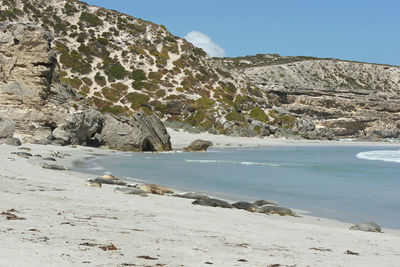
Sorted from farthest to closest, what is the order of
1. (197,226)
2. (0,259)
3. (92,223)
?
(197,226), (92,223), (0,259)

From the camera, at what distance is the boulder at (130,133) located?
27.3 metres

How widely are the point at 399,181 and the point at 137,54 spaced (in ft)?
153

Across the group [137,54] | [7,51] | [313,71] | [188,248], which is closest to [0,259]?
[188,248]

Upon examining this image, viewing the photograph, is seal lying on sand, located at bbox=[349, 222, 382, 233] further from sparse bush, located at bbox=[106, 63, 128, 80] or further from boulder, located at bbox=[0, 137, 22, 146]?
sparse bush, located at bbox=[106, 63, 128, 80]

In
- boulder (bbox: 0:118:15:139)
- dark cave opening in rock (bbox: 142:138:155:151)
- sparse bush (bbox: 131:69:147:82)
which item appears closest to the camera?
boulder (bbox: 0:118:15:139)

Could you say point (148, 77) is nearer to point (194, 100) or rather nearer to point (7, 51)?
point (194, 100)

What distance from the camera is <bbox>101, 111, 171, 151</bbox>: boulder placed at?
27.3 meters

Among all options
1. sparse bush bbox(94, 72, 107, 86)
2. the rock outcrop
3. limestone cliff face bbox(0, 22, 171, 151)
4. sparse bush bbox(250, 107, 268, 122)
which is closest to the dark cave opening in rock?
limestone cliff face bbox(0, 22, 171, 151)

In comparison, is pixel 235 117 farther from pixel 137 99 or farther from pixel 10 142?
pixel 10 142

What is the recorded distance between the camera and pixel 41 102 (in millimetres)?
25609

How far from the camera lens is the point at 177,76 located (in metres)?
56.8

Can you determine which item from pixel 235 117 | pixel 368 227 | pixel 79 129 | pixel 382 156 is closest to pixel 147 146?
pixel 79 129

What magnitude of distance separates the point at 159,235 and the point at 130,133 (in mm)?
22065

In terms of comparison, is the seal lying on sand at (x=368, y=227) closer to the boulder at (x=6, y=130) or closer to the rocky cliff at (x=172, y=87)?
the boulder at (x=6, y=130)
